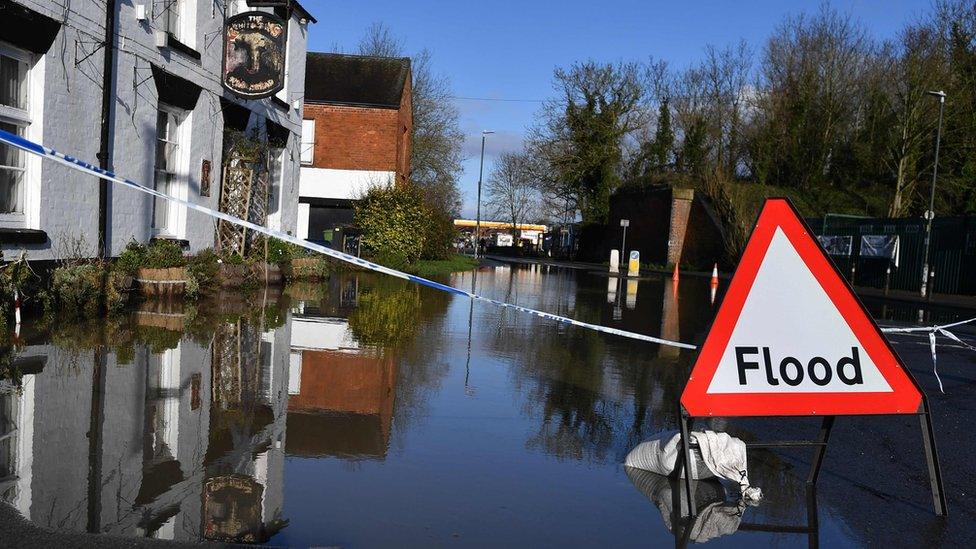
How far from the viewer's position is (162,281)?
527 inches

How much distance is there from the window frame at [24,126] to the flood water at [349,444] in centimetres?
195

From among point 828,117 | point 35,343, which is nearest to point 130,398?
point 35,343

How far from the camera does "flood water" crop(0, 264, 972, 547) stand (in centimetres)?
448

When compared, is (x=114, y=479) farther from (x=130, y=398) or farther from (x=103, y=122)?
(x=103, y=122)

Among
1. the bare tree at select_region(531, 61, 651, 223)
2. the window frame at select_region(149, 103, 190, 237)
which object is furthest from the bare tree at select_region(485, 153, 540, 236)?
the window frame at select_region(149, 103, 190, 237)

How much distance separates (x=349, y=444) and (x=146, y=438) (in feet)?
4.23

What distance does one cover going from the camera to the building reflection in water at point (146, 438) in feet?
14.4

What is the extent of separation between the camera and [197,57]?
16.6m

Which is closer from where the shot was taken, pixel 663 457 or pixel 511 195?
pixel 663 457

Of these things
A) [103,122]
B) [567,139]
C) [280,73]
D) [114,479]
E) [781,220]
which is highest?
[567,139]

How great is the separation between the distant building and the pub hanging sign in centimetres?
1924

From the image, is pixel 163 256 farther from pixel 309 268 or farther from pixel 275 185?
pixel 275 185

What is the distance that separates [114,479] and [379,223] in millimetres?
24609

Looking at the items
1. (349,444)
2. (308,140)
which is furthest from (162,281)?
(308,140)
